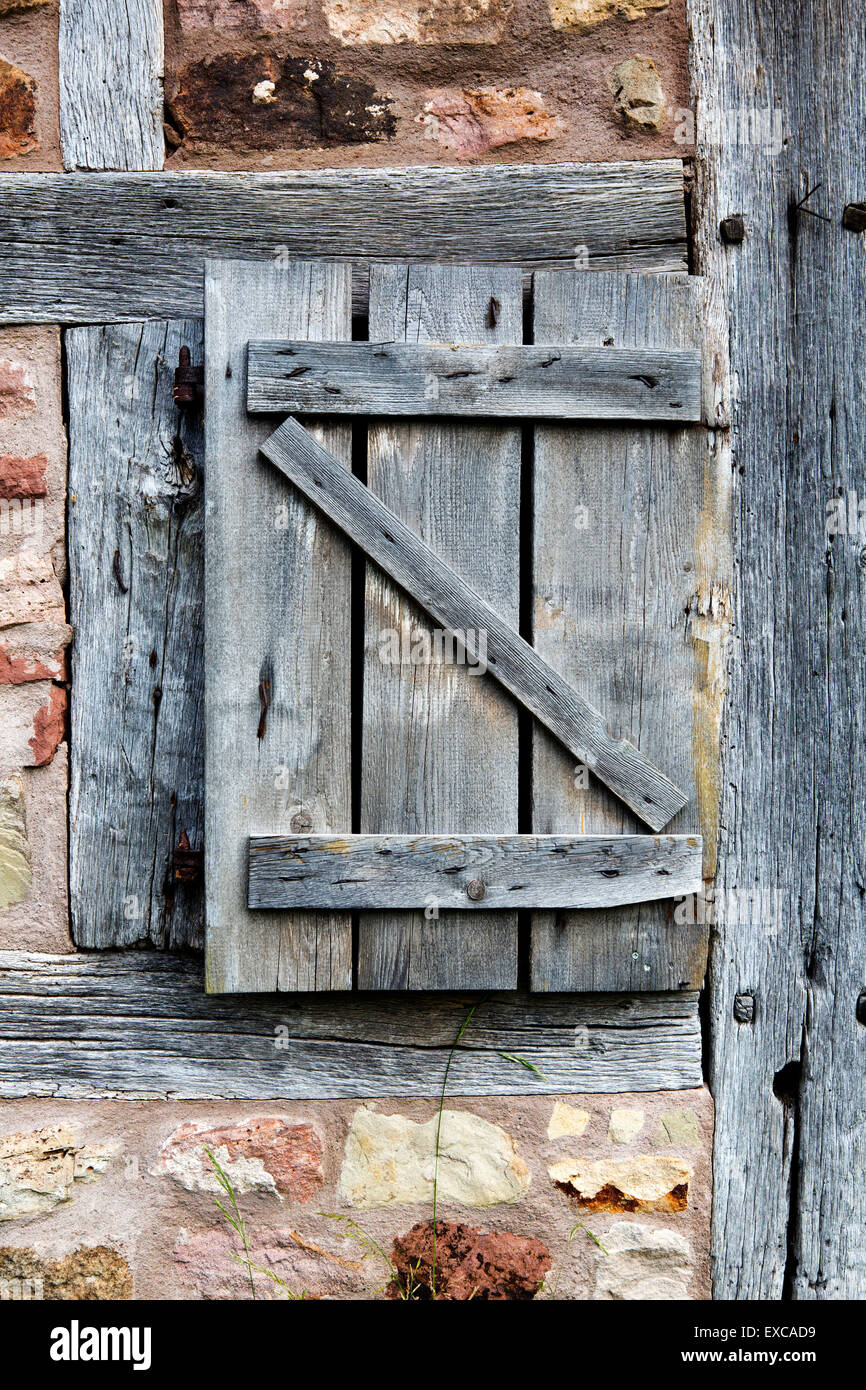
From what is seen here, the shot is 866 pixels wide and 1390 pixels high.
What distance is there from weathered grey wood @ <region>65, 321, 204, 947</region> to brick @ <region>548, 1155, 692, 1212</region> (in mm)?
836

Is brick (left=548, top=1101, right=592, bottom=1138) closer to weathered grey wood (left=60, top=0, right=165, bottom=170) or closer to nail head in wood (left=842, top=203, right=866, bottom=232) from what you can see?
nail head in wood (left=842, top=203, right=866, bottom=232)

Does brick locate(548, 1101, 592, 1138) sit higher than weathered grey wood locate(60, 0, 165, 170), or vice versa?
weathered grey wood locate(60, 0, 165, 170)

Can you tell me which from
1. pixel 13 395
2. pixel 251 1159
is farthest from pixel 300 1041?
pixel 13 395

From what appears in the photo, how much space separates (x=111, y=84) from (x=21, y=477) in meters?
0.76

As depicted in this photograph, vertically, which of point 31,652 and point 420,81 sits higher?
point 420,81

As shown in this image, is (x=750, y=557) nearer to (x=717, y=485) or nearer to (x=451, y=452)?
(x=717, y=485)

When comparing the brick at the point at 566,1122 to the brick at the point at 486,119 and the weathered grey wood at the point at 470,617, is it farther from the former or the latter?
the brick at the point at 486,119

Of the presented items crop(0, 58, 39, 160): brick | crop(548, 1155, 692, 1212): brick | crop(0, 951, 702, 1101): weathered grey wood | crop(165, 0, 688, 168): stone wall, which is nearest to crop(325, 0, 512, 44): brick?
crop(165, 0, 688, 168): stone wall

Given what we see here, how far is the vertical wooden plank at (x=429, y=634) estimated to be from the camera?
1.62m

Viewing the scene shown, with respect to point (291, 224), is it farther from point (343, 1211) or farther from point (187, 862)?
point (343, 1211)

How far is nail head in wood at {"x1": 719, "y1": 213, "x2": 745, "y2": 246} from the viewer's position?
1.75 metres

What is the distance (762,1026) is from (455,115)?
1824mm

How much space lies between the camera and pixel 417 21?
67.5 inches
